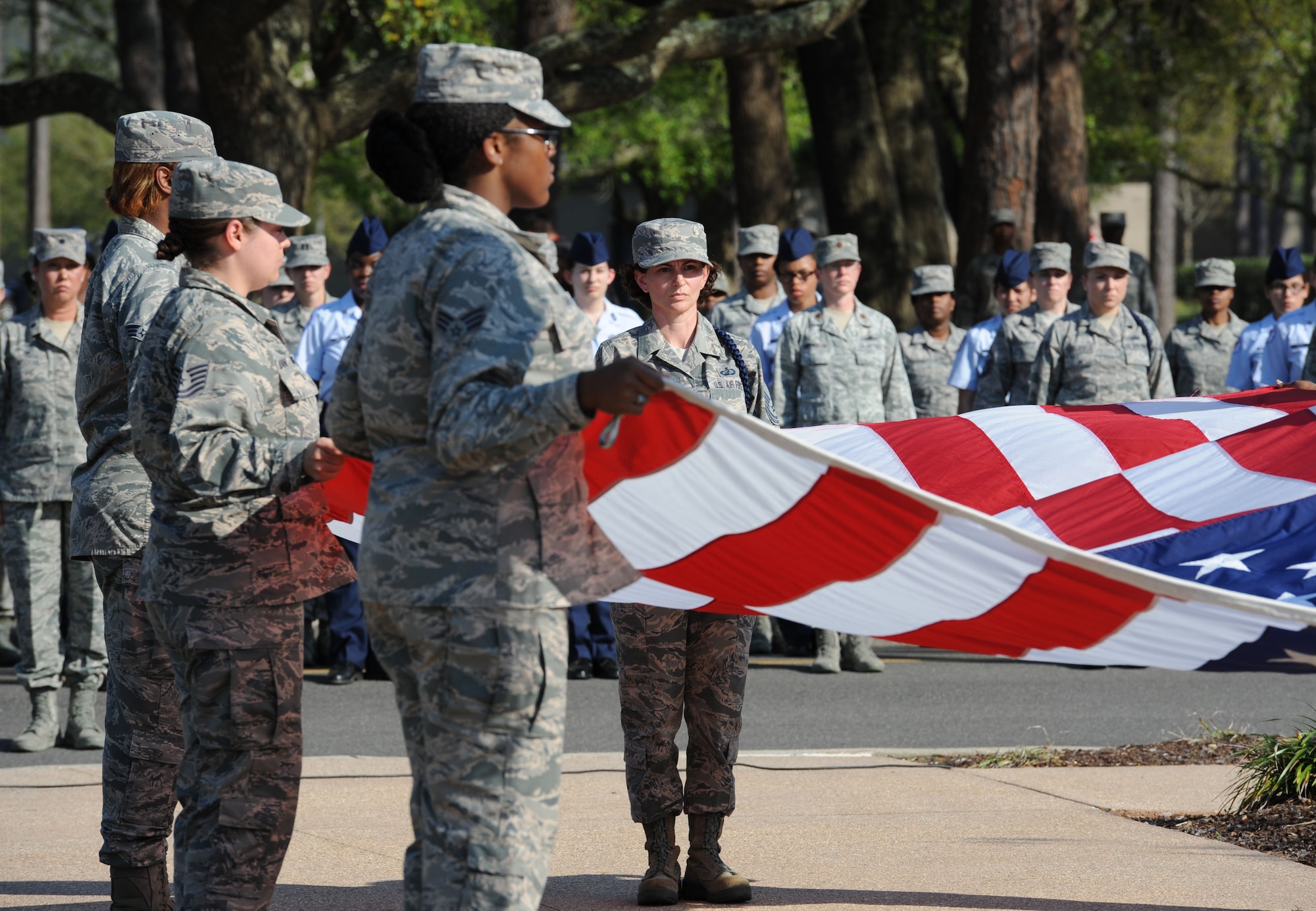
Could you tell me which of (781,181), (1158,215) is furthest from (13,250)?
(781,181)

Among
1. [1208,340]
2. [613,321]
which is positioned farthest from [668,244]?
[1208,340]

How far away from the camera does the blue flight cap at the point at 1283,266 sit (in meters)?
12.6

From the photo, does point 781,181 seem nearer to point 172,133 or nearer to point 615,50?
point 615,50

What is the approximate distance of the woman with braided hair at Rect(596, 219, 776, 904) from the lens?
5.11 m

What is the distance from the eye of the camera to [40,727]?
7758mm

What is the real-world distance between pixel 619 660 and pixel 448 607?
215 cm

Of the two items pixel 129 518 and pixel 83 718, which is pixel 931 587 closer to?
pixel 129 518

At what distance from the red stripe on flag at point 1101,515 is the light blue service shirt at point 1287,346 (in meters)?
6.47

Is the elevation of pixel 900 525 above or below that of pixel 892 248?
below

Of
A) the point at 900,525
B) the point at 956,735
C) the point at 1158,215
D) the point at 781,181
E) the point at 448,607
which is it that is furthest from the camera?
the point at 1158,215

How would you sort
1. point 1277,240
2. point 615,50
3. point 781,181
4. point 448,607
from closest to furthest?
1. point 448,607
2. point 615,50
3. point 781,181
4. point 1277,240

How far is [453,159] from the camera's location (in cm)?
349

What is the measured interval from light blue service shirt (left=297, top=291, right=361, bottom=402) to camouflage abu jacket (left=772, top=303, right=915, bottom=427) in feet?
8.86

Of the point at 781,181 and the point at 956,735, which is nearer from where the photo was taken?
the point at 956,735
